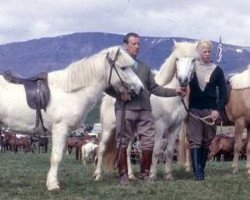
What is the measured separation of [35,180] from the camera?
37.0 feet

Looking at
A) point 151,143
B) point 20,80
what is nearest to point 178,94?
point 151,143

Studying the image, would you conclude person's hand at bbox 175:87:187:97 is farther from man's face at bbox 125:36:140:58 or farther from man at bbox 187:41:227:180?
man's face at bbox 125:36:140:58

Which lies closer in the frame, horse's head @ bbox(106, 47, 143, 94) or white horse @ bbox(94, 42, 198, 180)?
horse's head @ bbox(106, 47, 143, 94)

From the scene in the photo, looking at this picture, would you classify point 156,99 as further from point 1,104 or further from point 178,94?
point 1,104

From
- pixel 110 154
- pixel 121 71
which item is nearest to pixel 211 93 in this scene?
pixel 121 71

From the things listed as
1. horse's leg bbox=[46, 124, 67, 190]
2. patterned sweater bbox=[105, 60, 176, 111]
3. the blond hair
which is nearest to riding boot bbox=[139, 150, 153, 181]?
patterned sweater bbox=[105, 60, 176, 111]

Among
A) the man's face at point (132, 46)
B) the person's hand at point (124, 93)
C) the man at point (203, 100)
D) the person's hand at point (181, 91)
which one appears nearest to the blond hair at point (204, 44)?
the man at point (203, 100)

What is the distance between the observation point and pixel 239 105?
Answer: 13.5 metres

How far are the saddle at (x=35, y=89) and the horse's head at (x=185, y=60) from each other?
7.34ft

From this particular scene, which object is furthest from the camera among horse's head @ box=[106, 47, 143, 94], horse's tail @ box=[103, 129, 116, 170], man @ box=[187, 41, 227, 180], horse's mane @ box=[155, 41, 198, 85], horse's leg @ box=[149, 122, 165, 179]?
horse's tail @ box=[103, 129, 116, 170]

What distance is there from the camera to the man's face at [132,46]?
10672 mm

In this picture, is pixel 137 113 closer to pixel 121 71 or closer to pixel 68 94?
pixel 121 71

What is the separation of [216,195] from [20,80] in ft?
11.7

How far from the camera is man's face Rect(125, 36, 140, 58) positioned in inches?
420
